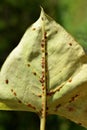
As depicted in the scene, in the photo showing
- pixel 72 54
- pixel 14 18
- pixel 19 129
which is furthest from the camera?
pixel 14 18

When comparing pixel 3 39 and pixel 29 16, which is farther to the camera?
pixel 29 16

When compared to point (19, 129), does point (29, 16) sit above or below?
above

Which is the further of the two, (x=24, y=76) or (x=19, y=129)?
(x=19, y=129)

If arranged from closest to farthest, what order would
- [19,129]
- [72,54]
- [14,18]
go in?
[72,54], [19,129], [14,18]

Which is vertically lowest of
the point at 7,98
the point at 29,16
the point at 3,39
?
the point at 7,98

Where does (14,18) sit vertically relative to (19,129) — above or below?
above

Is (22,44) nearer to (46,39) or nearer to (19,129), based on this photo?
(46,39)

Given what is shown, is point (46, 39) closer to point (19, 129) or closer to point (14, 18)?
point (19, 129)

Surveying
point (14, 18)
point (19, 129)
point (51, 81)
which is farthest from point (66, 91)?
point (14, 18)
